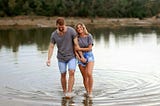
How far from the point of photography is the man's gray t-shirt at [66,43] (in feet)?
36.0

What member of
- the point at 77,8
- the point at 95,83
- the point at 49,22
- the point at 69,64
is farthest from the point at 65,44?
the point at 77,8

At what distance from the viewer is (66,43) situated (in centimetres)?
1102

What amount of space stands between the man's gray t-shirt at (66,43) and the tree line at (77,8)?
7631cm

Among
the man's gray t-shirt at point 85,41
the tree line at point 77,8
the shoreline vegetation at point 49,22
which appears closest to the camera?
the man's gray t-shirt at point 85,41

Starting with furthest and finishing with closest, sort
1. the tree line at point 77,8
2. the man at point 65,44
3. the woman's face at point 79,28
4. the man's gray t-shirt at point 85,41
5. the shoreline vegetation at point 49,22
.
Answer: the tree line at point 77,8 < the shoreline vegetation at point 49,22 < the man's gray t-shirt at point 85,41 < the woman's face at point 79,28 < the man at point 65,44

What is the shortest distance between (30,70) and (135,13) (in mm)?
86125

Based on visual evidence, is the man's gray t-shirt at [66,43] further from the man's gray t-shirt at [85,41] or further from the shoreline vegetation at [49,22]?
the shoreline vegetation at [49,22]

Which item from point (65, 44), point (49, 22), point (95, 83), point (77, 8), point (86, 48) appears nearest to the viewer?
point (65, 44)

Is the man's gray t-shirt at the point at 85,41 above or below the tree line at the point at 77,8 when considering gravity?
above

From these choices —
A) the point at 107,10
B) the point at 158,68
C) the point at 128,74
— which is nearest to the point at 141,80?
the point at 128,74

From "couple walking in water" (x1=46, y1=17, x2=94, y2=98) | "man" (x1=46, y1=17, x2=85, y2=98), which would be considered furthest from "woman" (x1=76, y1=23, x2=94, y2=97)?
"man" (x1=46, y1=17, x2=85, y2=98)

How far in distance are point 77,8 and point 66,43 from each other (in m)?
84.3

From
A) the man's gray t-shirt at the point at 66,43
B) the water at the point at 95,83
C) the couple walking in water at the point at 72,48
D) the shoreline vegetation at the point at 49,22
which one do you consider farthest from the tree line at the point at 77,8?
the man's gray t-shirt at the point at 66,43

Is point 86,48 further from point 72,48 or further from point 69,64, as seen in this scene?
point 69,64
